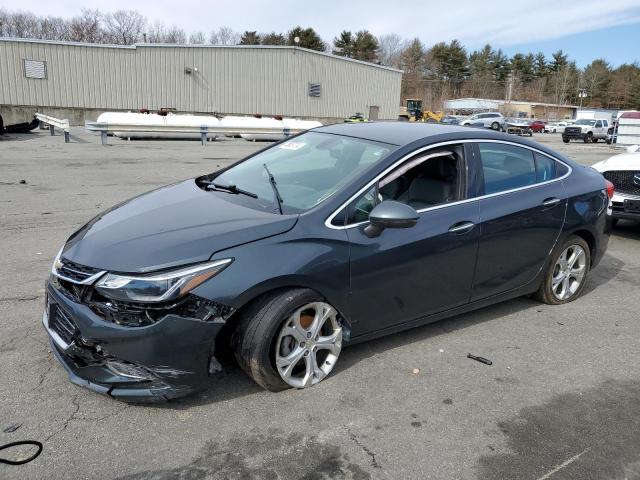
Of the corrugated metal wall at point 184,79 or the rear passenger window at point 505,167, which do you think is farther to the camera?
the corrugated metal wall at point 184,79

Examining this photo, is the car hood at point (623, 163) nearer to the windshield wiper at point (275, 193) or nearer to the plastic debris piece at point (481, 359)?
the plastic debris piece at point (481, 359)

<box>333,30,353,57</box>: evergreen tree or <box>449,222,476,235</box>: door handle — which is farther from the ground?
<box>333,30,353,57</box>: evergreen tree

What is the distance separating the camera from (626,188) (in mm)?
7055

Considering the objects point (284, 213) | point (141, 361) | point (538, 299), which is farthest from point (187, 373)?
point (538, 299)

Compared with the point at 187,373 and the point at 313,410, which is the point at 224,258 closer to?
the point at 187,373

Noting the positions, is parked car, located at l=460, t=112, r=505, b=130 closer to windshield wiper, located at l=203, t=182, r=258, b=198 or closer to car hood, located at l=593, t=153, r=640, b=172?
car hood, located at l=593, t=153, r=640, b=172

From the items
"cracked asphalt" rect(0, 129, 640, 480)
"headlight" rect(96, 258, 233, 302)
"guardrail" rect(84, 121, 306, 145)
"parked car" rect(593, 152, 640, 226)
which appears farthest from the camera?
"guardrail" rect(84, 121, 306, 145)

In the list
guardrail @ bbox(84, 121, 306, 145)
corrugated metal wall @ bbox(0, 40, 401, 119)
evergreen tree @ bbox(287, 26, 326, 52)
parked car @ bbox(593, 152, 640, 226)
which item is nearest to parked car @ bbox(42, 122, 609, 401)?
parked car @ bbox(593, 152, 640, 226)

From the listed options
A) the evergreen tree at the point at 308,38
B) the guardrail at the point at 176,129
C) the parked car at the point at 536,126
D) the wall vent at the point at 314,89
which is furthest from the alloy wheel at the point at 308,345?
the evergreen tree at the point at 308,38

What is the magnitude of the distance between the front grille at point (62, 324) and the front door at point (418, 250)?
1.61 metres

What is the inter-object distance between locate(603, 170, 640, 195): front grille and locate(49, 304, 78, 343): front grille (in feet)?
22.4

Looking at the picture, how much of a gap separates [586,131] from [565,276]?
38625 millimetres

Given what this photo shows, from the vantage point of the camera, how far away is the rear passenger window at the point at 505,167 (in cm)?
411

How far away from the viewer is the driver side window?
3.62 m
